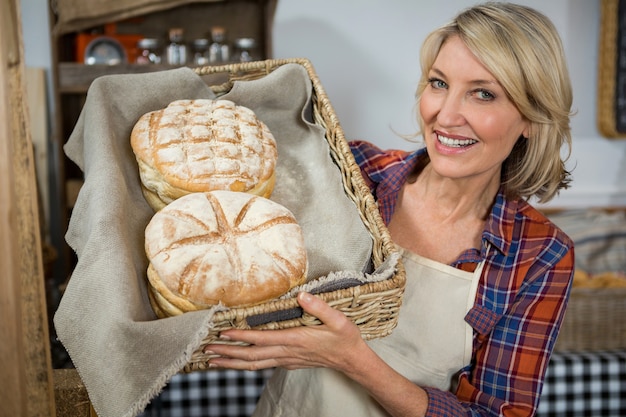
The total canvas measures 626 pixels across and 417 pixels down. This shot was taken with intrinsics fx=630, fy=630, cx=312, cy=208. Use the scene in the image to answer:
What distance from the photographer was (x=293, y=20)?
11.7 feet

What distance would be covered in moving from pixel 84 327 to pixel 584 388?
83.4 inches

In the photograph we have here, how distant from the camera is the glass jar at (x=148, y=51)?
123 inches

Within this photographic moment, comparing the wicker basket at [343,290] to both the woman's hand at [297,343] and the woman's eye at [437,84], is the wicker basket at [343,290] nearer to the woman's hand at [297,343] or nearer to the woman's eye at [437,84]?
the woman's hand at [297,343]

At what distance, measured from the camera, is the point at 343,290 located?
3.59 feet

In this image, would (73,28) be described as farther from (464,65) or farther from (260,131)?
(464,65)

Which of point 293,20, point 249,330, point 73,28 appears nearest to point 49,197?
point 73,28

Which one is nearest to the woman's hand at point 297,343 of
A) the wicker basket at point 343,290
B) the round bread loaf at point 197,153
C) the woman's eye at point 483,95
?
the wicker basket at point 343,290

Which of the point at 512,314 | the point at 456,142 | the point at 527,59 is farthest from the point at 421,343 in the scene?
the point at 527,59

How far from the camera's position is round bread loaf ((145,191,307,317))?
108 cm

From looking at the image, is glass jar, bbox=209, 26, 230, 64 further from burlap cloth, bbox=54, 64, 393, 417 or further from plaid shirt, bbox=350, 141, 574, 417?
plaid shirt, bbox=350, 141, 574, 417

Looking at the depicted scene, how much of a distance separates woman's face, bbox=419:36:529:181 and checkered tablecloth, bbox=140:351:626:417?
132 cm

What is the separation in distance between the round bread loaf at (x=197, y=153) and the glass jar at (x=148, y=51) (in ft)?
6.05

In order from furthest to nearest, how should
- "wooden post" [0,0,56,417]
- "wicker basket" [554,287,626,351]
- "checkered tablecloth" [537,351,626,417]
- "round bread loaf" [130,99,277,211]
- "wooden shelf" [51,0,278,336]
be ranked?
"wooden shelf" [51,0,278,336] → "wicker basket" [554,287,626,351] → "checkered tablecloth" [537,351,626,417] → "round bread loaf" [130,99,277,211] → "wooden post" [0,0,56,417]

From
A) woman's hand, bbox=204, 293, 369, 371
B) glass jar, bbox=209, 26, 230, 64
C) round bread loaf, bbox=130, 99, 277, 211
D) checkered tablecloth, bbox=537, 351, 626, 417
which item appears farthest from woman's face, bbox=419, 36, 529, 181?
glass jar, bbox=209, 26, 230, 64
